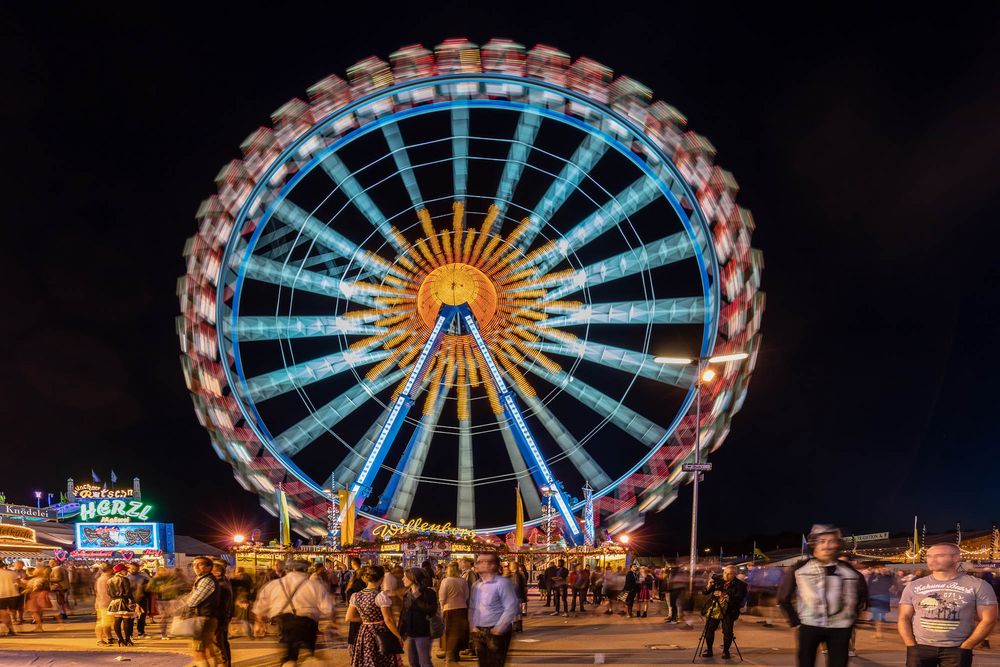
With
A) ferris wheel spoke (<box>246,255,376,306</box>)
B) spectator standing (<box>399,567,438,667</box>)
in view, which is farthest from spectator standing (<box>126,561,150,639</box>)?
ferris wheel spoke (<box>246,255,376,306</box>)

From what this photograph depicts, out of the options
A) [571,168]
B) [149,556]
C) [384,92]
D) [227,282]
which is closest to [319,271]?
[227,282]

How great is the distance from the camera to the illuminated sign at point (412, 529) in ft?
91.4

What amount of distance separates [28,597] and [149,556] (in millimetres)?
18177

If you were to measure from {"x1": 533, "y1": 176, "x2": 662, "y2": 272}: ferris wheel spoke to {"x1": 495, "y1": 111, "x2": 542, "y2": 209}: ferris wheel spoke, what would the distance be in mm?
1868

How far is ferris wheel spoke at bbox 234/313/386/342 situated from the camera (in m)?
24.7

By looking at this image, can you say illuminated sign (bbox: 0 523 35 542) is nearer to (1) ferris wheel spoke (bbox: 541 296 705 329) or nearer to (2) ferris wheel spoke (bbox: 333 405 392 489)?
(2) ferris wheel spoke (bbox: 333 405 392 489)

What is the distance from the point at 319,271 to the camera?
2455 centimetres

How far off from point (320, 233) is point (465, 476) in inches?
320

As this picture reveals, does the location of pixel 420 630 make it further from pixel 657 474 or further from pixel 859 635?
pixel 657 474

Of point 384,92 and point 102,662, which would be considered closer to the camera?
point 102,662

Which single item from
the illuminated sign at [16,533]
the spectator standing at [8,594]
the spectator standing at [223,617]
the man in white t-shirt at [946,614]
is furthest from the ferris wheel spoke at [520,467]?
the illuminated sign at [16,533]

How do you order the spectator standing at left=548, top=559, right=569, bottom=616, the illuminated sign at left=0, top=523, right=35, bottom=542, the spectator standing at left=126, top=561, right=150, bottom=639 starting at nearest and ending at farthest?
the spectator standing at left=126, top=561, right=150, bottom=639 < the spectator standing at left=548, top=559, right=569, bottom=616 < the illuminated sign at left=0, top=523, right=35, bottom=542

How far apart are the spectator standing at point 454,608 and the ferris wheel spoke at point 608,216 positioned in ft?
51.4

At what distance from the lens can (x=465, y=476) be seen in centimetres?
2669
